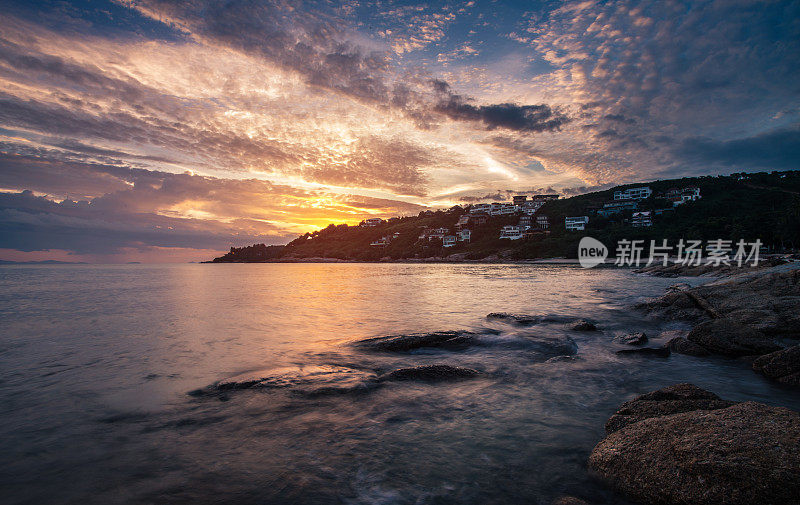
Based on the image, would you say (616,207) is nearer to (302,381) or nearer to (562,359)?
(562,359)

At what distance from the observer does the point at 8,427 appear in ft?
19.8

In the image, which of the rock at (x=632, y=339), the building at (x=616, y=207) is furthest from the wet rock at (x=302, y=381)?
the building at (x=616, y=207)

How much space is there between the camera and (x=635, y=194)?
379 ft

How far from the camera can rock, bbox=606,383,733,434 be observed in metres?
4.82

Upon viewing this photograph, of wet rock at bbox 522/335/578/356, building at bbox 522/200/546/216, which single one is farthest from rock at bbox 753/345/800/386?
building at bbox 522/200/546/216

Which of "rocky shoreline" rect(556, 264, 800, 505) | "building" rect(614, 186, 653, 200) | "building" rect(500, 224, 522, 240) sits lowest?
"rocky shoreline" rect(556, 264, 800, 505)

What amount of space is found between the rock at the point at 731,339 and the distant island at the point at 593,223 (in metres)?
68.6

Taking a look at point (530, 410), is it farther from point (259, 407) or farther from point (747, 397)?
point (259, 407)

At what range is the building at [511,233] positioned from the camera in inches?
4437

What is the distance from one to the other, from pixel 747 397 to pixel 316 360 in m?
9.56

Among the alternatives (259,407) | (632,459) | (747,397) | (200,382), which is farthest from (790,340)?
(200,382)

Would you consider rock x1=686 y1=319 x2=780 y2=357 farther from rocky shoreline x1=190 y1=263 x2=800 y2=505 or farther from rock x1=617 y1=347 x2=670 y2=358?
rock x1=617 y1=347 x2=670 y2=358

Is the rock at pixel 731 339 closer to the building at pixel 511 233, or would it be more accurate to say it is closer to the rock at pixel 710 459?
the rock at pixel 710 459

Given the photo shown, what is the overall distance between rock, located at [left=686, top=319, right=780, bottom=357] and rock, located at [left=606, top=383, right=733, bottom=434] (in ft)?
17.2
